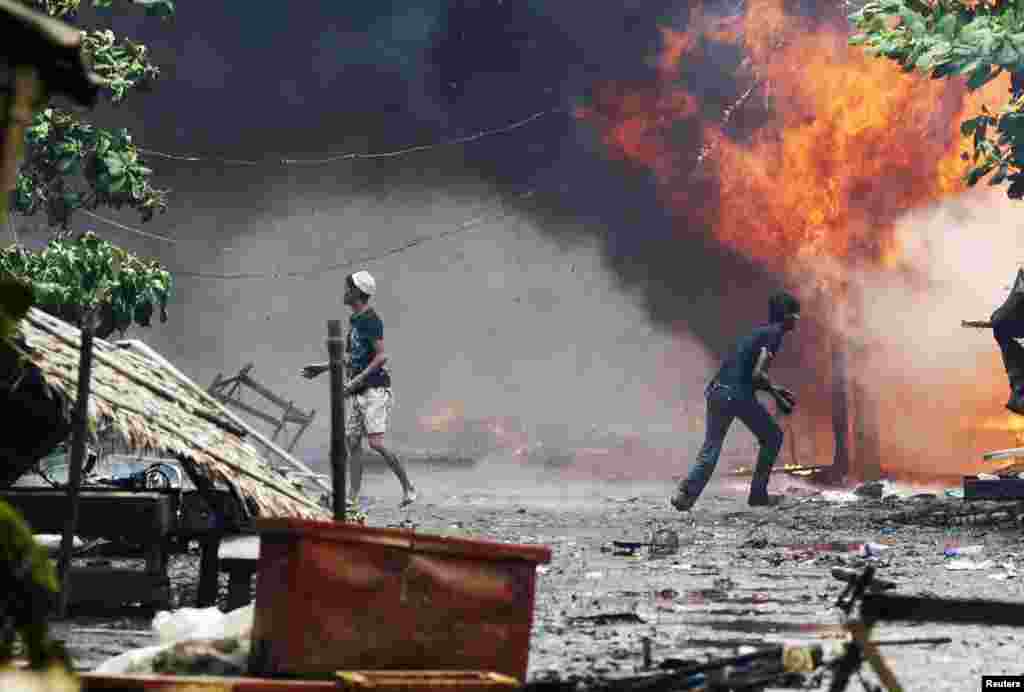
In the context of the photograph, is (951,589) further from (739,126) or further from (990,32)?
(739,126)

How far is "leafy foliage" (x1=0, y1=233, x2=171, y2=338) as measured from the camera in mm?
9828

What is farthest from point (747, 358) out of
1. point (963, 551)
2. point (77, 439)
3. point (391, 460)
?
point (77, 439)

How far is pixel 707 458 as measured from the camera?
14.6 m

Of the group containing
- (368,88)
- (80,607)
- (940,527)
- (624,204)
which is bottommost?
(80,607)

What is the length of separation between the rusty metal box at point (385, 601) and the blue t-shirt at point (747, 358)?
→ 33.8 feet

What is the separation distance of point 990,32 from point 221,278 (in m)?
14.5

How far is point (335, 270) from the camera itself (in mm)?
24016

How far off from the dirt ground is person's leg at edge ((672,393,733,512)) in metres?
0.29

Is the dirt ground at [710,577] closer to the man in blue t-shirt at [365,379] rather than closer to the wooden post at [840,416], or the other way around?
the man in blue t-shirt at [365,379]

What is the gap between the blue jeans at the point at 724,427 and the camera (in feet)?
47.6

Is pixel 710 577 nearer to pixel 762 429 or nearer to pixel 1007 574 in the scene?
pixel 1007 574

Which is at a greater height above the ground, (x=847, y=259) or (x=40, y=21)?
(x=847, y=259)

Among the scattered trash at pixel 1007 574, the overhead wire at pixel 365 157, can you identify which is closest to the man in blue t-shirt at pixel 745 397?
the scattered trash at pixel 1007 574

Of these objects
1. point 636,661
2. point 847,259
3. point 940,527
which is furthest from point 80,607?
point 847,259
